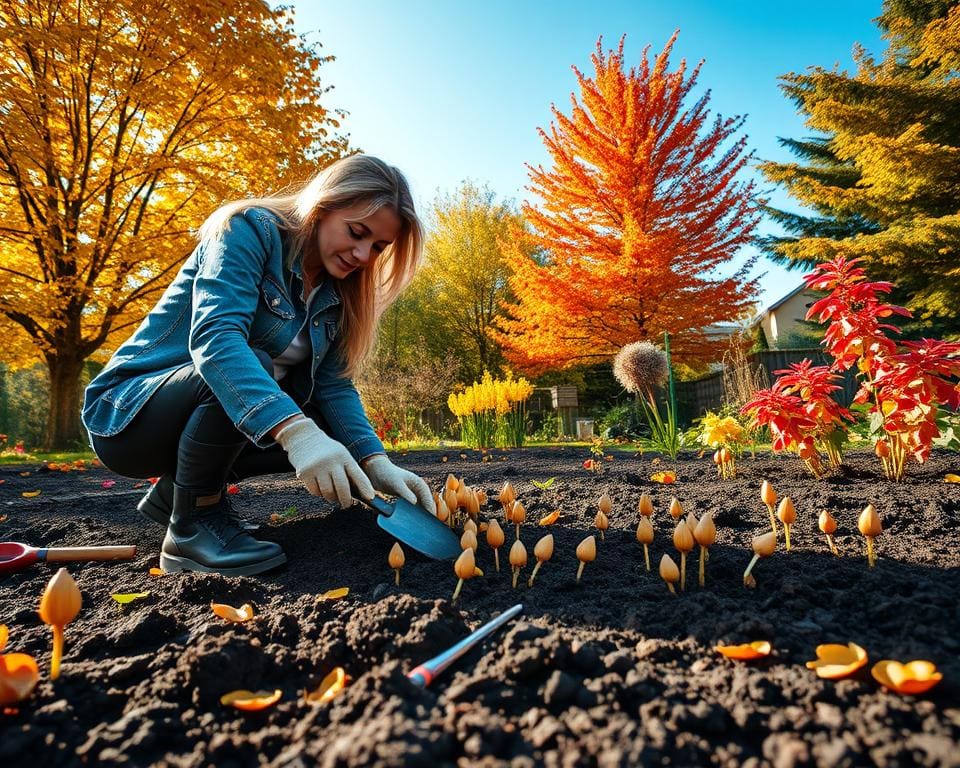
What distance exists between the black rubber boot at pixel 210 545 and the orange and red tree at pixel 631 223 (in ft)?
30.4

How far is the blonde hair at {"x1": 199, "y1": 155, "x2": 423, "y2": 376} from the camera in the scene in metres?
1.73

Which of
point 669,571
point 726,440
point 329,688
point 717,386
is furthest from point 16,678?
point 717,386

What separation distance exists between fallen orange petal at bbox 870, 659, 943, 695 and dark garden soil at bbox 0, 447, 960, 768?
0.7 inches

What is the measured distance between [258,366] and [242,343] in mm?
89

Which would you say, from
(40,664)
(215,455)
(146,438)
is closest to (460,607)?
(40,664)

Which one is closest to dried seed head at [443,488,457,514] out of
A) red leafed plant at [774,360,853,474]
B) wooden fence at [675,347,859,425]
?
red leafed plant at [774,360,853,474]

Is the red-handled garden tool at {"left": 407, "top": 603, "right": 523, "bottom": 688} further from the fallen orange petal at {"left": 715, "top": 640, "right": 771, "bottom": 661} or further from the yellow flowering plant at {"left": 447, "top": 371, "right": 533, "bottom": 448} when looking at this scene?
the yellow flowering plant at {"left": 447, "top": 371, "right": 533, "bottom": 448}

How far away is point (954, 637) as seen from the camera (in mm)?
784

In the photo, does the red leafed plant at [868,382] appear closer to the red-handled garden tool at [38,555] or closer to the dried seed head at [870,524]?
the dried seed head at [870,524]

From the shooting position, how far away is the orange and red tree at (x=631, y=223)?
10172mm

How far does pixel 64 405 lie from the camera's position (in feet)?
26.8

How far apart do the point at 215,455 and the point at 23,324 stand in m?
8.58

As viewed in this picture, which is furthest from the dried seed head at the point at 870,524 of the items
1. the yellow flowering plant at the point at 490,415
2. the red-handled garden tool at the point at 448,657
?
the yellow flowering plant at the point at 490,415

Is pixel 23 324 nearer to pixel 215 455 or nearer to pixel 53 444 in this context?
pixel 53 444
